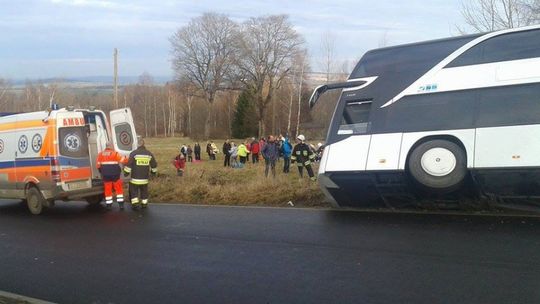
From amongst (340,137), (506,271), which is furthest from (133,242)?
(506,271)

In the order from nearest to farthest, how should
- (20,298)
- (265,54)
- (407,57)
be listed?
1. (20,298)
2. (407,57)
3. (265,54)

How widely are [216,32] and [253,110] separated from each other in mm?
12737

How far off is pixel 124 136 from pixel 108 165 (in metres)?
1.32

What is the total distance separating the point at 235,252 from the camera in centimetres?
744

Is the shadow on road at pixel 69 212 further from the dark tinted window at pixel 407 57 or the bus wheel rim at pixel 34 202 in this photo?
the dark tinted window at pixel 407 57

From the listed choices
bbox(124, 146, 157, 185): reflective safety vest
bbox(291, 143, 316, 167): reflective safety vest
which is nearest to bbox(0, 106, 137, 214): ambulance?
bbox(124, 146, 157, 185): reflective safety vest

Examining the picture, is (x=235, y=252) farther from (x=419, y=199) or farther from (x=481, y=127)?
(x=481, y=127)

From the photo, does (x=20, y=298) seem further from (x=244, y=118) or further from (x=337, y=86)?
(x=244, y=118)

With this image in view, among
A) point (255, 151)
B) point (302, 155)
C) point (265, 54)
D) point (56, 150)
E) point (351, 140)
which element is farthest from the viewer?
point (265, 54)

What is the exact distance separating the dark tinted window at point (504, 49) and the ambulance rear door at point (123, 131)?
801 centimetres

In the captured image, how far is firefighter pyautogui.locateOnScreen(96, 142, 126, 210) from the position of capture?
12.1 m

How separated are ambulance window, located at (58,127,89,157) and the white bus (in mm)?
6079

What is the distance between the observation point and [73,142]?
12344 millimetres

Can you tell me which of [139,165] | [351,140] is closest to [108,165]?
[139,165]
